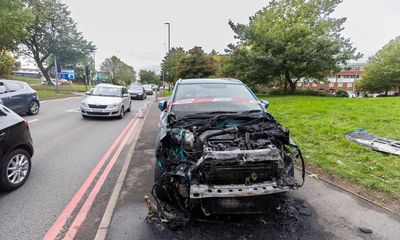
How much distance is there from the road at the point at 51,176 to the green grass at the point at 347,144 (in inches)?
174

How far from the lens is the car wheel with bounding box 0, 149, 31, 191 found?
3375 mm

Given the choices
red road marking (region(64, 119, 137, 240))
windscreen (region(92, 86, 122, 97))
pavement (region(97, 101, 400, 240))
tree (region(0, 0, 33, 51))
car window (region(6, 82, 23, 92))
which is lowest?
red road marking (region(64, 119, 137, 240))

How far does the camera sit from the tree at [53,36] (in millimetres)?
26844

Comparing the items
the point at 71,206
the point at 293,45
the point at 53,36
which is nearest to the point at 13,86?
the point at 71,206

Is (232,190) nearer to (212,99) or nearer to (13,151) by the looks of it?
(212,99)

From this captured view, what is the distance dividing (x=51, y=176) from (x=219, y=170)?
11.1 ft

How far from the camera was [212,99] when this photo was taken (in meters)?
4.10

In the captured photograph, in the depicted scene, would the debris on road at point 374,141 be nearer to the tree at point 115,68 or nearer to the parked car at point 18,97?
the parked car at point 18,97

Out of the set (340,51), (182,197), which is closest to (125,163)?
(182,197)

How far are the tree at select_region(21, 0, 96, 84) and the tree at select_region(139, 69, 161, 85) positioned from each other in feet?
147

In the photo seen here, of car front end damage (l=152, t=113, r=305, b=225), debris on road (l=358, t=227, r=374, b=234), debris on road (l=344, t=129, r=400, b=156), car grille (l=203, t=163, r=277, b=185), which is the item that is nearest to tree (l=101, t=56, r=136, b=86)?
debris on road (l=344, t=129, r=400, b=156)

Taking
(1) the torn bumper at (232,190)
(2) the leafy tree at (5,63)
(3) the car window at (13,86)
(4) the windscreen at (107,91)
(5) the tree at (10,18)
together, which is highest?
(5) the tree at (10,18)

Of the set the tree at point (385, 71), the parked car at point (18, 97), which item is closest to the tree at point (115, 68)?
the parked car at point (18, 97)

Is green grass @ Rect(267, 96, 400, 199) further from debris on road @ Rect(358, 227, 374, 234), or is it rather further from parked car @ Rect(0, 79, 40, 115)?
parked car @ Rect(0, 79, 40, 115)
